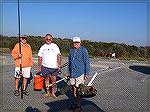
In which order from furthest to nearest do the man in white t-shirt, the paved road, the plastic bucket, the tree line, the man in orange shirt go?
the tree line
the plastic bucket
the man in orange shirt
the man in white t-shirt
the paved road

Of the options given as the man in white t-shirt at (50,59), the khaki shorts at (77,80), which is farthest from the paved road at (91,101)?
the man in white t-shirt at (50,59)

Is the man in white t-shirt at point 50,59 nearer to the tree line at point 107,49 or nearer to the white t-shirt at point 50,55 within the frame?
the white t-shirt at point 50,55

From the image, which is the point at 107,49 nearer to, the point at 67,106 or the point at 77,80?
the point at 67,106

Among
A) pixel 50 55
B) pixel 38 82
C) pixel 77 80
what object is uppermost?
pixel 50 55

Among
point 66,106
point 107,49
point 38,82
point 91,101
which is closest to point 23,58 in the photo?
point 38,82

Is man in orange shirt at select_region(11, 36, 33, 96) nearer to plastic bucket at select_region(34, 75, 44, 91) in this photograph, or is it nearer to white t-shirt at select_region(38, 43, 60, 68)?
plastic bucket at select_region(34, 75, 44, 91)

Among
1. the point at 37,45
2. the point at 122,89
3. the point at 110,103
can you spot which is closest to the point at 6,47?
the point at 37,45

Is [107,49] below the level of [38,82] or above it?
above

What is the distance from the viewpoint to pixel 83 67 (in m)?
8.84

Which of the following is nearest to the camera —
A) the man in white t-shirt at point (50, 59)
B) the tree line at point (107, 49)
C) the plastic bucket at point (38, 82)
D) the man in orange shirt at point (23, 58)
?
the man in white t-shirt at point (50, 59)

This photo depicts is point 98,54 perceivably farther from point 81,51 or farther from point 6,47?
point 81,51

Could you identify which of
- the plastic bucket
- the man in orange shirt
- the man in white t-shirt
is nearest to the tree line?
the plastic bucket

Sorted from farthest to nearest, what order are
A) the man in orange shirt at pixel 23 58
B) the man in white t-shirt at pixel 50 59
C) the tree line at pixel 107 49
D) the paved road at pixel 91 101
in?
the tree line at pixel 107 49 → the man in orange shirt at pixel 23 58 → the man in white t-shirt at pixel 50 59 → the paved road at pixel 91 101

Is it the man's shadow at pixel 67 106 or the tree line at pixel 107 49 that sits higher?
the tree line at pixel 107 49
